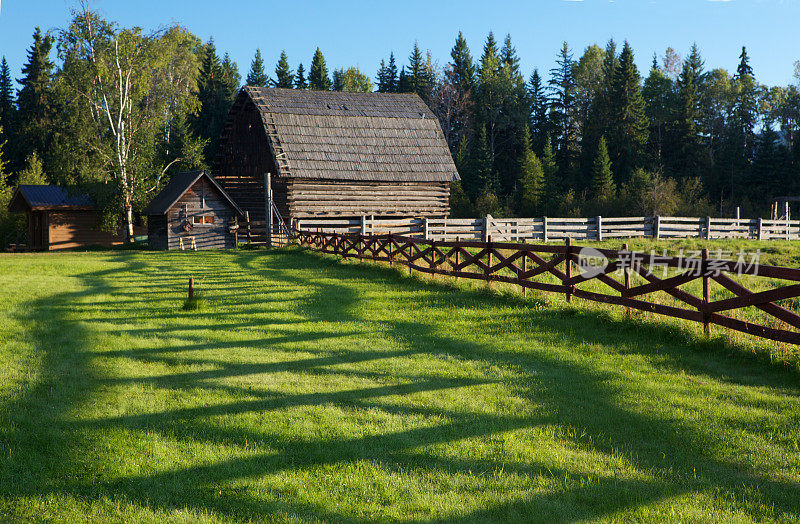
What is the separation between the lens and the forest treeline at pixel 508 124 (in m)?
35.8

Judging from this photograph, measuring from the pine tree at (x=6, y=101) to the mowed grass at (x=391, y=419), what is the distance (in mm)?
62496

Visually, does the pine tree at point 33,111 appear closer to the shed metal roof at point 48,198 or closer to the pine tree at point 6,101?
the pine tree at point 6,101

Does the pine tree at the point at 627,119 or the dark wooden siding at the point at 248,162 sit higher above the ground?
the pine tree at the point at 627,119

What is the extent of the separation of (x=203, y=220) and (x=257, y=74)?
169 feet

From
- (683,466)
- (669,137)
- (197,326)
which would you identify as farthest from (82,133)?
(669,137)

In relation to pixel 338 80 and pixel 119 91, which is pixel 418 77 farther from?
pixel 119 91

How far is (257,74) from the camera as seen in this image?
80.3 metres

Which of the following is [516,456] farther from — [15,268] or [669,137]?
[669,137]

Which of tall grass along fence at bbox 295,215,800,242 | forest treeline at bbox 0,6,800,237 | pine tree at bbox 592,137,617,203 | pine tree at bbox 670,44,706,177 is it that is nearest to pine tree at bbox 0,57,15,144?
forest treeline at bbox 0,6,800,237

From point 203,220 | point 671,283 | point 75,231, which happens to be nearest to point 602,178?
point 203,220

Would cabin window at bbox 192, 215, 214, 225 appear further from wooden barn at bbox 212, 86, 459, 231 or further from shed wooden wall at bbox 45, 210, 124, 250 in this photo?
shed wooden wall at bbox 45, 210, 124, 250

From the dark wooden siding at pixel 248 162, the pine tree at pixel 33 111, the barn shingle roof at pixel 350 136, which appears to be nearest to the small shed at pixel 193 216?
the dark wooden siding at pixel 248 162

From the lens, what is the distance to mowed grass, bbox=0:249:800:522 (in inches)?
185

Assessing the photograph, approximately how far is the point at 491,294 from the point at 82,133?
30.0 metres
